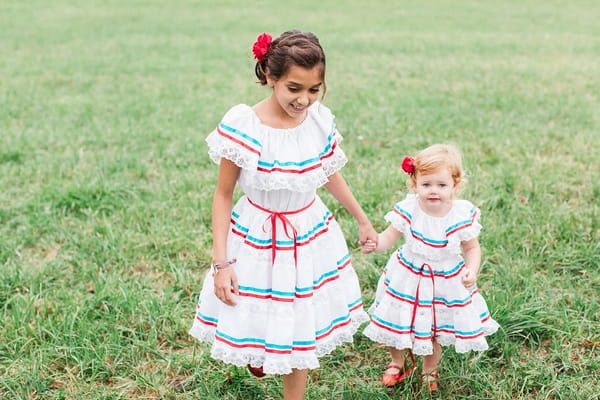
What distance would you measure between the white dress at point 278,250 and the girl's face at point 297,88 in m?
0.11

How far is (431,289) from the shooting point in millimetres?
2594

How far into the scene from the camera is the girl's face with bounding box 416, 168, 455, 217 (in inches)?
98.0

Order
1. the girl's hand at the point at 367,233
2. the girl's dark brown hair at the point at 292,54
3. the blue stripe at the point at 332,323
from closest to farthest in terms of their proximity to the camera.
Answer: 1. the girl's dark brown hair at the point at 292,54
2. the blue stripe at the point at 332,323
3. the girl's hand at the point at 367,233

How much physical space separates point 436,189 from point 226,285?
90 centimetres

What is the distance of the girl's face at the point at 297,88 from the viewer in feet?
7.04

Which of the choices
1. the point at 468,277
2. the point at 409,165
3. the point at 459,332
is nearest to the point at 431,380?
the point at 459,332

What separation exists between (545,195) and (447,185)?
2183 mm

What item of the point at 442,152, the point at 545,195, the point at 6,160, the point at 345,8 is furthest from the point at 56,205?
the point at 345,8

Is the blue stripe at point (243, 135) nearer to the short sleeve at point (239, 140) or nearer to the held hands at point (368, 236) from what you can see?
the short sleeve at point (239, 140)

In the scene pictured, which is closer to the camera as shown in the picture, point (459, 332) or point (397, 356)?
point (459, 332)

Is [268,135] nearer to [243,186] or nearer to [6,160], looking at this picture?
[243,186]

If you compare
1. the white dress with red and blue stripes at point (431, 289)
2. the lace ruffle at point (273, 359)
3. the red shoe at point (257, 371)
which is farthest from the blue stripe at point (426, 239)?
the red shoe at point (257, 371)

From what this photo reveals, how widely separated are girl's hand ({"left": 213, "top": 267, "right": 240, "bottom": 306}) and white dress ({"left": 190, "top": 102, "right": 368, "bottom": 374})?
40 millimetres

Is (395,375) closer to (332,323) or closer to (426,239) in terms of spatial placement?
(332,323)
